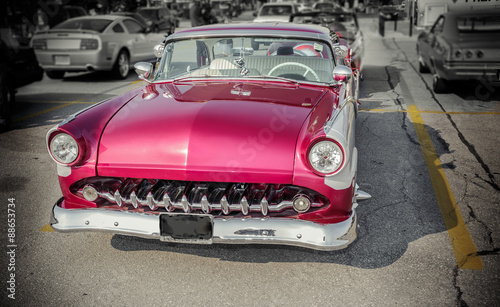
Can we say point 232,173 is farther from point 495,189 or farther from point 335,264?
point 495,189

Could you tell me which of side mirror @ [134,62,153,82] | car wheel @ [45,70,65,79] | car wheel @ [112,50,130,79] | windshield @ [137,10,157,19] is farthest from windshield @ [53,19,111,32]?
windshield @ [137,10,157,19]

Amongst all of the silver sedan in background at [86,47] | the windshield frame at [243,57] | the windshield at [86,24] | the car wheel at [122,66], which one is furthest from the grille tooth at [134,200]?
the windshield at [86,24]

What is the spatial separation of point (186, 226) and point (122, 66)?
9.41 m

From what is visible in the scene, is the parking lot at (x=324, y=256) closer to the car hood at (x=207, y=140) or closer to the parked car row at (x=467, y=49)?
the car hood at (x=207, y=140)

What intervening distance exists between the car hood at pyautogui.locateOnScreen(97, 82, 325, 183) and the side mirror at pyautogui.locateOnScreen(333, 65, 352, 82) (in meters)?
0.57

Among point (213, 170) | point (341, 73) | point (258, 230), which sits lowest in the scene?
point (258, 230)

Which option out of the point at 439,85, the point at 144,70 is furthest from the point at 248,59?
the point at 439,85

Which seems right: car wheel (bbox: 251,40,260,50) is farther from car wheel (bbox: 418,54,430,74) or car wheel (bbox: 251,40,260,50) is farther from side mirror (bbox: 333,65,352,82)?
car wheel (bbox: 418,54,430,74)

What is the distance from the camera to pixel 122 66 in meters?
11.6

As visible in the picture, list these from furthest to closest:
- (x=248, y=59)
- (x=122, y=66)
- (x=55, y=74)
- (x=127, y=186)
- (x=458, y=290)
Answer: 1. (x=55, y=74)
2. (x=122, y=66)
3. (x=248, y=59)
4. (x=127, y=186)
5. (x=458, y=290)

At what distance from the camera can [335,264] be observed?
332 cm

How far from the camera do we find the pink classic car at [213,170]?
290 cm

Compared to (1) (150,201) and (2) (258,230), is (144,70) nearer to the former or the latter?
(1) (150,201)

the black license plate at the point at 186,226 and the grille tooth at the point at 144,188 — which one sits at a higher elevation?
the grille tooth at the point at 144,188
